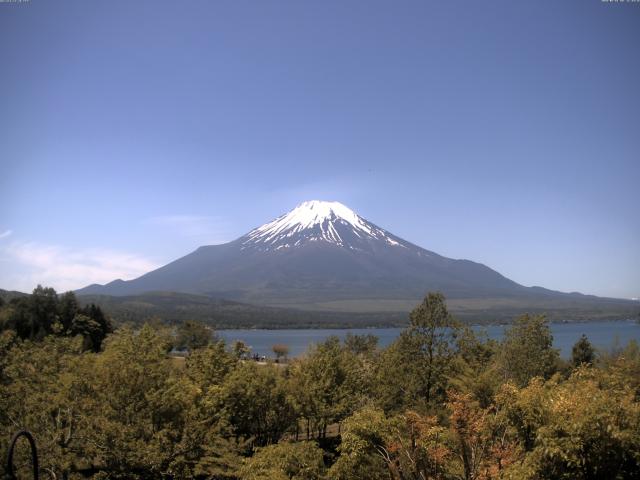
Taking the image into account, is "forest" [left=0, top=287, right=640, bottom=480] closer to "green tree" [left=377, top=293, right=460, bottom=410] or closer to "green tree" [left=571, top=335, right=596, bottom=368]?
"green tree" [left=377, top=293, right=460, bottom=410]

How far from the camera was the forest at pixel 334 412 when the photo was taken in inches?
394

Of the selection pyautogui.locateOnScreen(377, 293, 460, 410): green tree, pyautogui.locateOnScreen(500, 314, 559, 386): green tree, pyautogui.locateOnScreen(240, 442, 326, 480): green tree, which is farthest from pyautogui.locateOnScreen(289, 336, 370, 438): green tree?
pyautogui.locateOnScreen(240, 442, 326, 480): green tree

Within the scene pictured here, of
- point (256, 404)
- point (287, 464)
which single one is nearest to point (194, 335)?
point (256, 404)

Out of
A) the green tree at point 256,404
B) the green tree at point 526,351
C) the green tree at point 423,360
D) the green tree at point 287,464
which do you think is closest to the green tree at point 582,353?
the green tree at point 526,351

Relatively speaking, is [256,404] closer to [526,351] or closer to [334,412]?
[334,412]

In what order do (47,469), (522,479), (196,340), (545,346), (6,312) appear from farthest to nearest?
1. (196,340)
2. (6,312)
3. (545,346)
4. (47,469)
5. (522,479)

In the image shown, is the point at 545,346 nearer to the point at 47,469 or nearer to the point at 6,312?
the point at 47,469

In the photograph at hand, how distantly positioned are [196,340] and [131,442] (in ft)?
138

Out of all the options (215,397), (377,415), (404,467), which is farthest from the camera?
(215,397)

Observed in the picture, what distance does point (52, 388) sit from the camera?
1642cm

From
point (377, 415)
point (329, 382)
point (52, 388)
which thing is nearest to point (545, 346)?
point (329, 382)

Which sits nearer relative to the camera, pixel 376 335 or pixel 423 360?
pixel 423 360

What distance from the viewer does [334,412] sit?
73.0 feet

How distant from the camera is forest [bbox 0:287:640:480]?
394 inches
